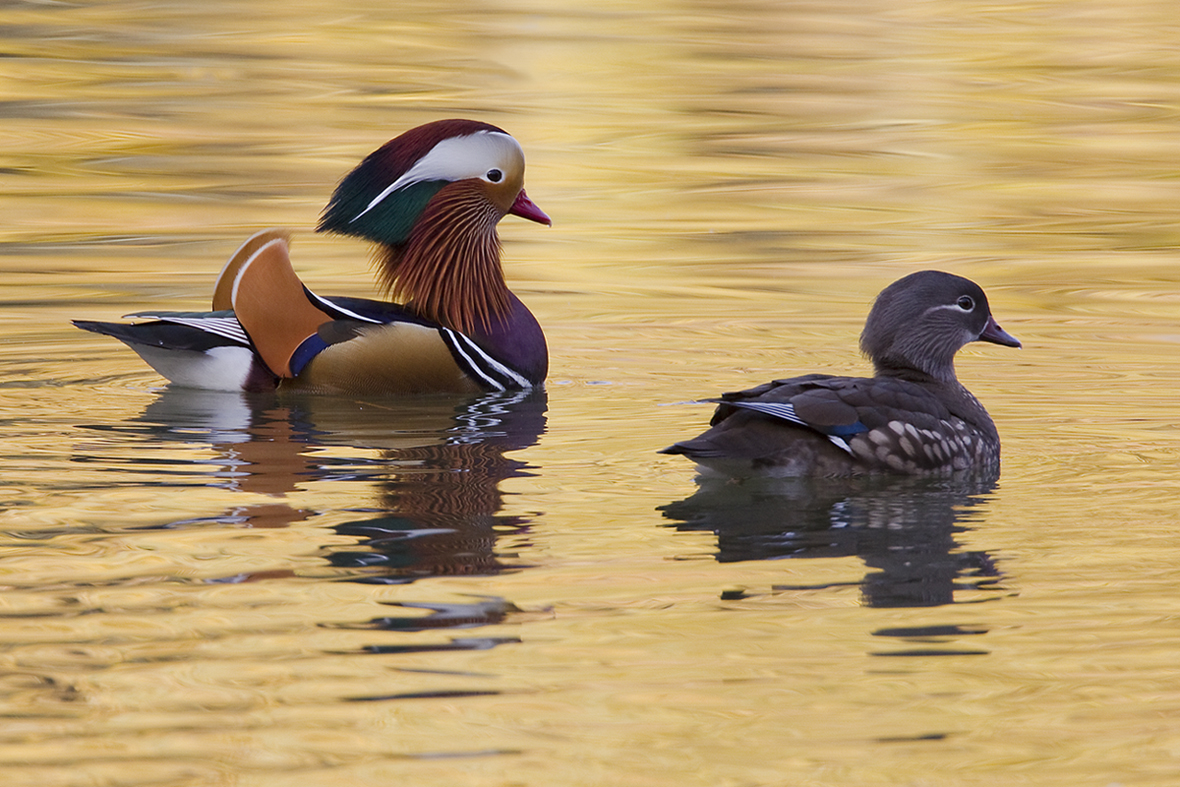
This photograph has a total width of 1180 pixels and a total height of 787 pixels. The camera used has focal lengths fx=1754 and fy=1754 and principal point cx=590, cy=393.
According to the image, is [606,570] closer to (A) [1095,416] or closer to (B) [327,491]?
(B) [327,491]

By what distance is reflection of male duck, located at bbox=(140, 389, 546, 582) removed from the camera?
211 inches

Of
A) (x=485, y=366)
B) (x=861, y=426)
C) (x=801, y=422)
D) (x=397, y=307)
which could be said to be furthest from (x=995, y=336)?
(x=397, y=307)

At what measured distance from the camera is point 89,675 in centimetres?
425

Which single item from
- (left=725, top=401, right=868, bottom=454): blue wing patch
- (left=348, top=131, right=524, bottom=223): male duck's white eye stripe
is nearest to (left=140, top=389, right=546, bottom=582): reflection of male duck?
(left=725, top=401, right=868, bottom=454): blue wing patch

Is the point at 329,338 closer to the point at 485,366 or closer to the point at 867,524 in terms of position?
the point at 485,366

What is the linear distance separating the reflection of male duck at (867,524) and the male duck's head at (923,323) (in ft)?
2.06

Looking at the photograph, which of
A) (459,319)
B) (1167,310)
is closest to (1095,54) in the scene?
(1167,310)

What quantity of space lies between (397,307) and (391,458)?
66.9 inches

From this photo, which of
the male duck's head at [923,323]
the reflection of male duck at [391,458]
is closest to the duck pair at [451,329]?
the male duck's head at [923,323]

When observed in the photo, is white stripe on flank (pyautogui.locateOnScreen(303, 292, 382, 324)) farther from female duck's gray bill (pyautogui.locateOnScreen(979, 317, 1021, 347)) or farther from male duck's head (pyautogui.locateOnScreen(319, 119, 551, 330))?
female duck's gray bill (pyautogui.locateOnScreen(979, 317, 1021, 347))

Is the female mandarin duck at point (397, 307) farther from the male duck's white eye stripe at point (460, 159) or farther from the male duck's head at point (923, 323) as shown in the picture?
the male duck's head at point (923, 323)

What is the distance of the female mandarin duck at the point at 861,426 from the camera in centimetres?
596

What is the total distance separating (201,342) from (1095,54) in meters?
15.0

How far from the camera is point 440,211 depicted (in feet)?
27.1
